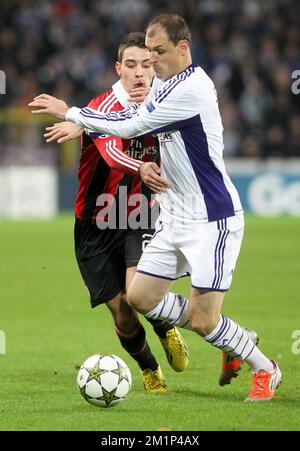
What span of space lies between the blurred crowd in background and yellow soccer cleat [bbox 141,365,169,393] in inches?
595

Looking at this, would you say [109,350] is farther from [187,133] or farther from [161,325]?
[187,133]

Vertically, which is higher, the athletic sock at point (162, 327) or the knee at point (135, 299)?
the knee at point (135, 299)

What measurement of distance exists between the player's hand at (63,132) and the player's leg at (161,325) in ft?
2.87

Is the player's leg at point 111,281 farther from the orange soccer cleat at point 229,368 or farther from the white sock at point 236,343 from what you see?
the white sock at point 236,343

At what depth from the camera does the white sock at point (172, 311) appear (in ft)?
21.3

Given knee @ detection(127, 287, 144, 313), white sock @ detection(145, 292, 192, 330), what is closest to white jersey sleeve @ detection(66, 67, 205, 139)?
knee @ detection(127, 287, 144, 313)

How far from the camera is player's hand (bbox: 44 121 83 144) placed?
253 inches

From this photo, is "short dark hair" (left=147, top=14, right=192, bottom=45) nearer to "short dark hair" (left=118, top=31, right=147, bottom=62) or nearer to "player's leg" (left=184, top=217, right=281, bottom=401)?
"short dark hair" (left=118, top=31, right=147, bottom=62)

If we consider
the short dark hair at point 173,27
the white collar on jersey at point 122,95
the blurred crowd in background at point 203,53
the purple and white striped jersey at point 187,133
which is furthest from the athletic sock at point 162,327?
the blurred crowd in background at point 203,53

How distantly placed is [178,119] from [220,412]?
1.73 meters

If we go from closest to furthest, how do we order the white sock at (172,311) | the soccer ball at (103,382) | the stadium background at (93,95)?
the soccer ball at (103,382) < the white sock at (172,311) < the stadium background at (93,95)
